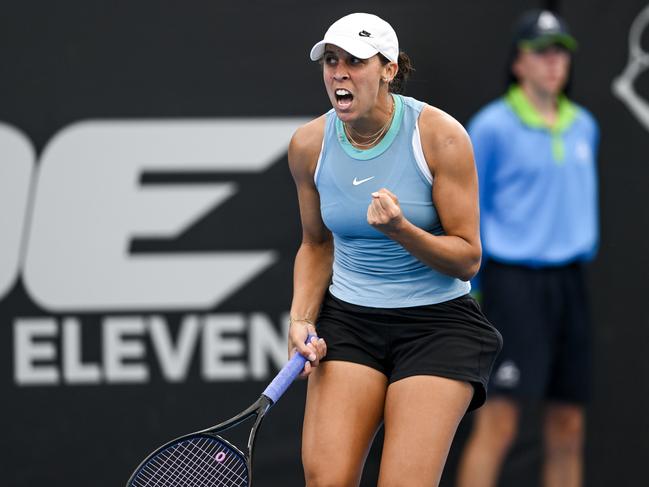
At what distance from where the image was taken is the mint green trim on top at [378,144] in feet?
12.6

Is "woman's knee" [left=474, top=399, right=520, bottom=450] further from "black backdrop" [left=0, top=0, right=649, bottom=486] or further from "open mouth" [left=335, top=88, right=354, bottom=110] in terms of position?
"open mouth" [left=335, top=88, right=354, bottom=110]

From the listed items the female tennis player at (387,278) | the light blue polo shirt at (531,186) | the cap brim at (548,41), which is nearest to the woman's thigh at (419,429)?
the female tennis player at (387,278)

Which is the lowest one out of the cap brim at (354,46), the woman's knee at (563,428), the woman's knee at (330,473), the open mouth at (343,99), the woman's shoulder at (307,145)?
the woman's knee at (563,428)

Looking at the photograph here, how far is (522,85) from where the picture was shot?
234 inches

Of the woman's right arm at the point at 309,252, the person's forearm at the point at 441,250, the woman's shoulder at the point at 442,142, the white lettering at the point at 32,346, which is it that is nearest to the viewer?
the person's forearm at the point at 441,250

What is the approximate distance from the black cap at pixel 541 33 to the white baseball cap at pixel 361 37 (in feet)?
7.10

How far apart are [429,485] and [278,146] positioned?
254cm

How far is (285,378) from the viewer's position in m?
3.83

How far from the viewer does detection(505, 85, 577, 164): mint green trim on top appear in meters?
5.87

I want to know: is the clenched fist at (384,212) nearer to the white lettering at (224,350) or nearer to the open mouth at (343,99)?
the open mouth at (343,99)

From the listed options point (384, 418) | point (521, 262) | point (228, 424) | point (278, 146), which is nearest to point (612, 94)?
point (521, 262)

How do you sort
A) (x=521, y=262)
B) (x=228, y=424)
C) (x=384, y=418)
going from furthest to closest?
(x=521, y=262), (x=384, y=418), (x=228, y=424)

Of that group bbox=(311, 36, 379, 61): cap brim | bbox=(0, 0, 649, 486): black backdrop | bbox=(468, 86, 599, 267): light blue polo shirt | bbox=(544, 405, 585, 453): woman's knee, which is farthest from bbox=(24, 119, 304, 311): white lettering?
bbox=(311, 36, 379, 61): cap brim

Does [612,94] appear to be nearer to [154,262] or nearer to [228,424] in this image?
[154,262]
